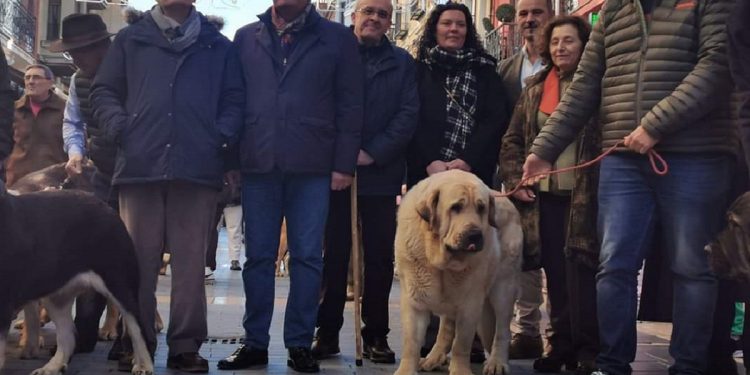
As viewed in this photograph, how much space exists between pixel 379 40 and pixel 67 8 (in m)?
42.9

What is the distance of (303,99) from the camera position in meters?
6.16

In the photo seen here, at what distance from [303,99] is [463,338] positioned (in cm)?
166

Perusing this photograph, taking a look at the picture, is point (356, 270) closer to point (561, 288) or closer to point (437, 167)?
point (437, 167)

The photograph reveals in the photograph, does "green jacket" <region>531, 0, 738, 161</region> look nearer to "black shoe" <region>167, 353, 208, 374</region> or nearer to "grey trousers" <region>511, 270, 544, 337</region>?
"grey trousers" <region>511, 270, 544, 337</region>

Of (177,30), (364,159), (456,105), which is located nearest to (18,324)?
(177,30)

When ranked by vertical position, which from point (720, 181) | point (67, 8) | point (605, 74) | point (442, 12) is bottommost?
point (720, 181)

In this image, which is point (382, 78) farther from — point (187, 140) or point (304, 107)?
point (187, 140)

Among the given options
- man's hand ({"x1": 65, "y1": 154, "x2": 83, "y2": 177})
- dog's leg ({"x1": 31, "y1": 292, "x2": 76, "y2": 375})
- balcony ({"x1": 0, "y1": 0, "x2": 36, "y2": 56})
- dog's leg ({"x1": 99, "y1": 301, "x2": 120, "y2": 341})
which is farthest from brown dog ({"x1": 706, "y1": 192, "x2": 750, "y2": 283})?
balcony ({"x1": 0, "y1": 0, "x2": 36, "y2": 56})

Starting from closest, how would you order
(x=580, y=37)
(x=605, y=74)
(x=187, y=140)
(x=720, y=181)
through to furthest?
(x=720, y=181) < (x=605, y=74) < (x=187, y=140) < (x=580, y=37)

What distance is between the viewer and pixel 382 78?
6.68 meters

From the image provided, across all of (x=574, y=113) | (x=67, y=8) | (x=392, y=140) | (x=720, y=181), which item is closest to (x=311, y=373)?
(x=392, y=140)

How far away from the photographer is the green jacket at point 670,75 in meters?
5.02

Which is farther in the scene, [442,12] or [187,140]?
[442,12]

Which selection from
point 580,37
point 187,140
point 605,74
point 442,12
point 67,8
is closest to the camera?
point 605,74
